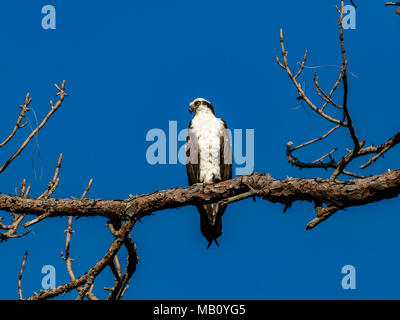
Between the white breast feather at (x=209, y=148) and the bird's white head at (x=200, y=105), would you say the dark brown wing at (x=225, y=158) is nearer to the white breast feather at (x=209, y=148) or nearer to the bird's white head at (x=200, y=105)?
the white breast feather at (x=209, y=148)

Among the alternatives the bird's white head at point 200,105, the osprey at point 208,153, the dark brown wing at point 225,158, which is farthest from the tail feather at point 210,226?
the bird's white head at point 200,105

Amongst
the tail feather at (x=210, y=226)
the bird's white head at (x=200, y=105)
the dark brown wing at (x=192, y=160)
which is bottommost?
the tail feather at (x=210, y=226)

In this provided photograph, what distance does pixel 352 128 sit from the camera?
3.13 meters

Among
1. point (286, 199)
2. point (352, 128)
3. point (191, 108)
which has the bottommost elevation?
point (286, 199)

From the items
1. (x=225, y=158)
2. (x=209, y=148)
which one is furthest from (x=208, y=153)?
(x=225, y=158)

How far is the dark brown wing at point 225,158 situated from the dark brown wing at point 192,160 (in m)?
0.38

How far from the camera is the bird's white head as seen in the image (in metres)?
8.27

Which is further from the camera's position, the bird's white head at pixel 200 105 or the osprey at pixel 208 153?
the bird's white head at pixel 200 105

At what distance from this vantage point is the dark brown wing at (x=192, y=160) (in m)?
7.61

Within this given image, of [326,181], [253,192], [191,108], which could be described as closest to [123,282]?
[253,192]

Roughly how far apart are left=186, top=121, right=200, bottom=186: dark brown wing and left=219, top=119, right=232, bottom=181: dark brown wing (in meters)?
0.38
